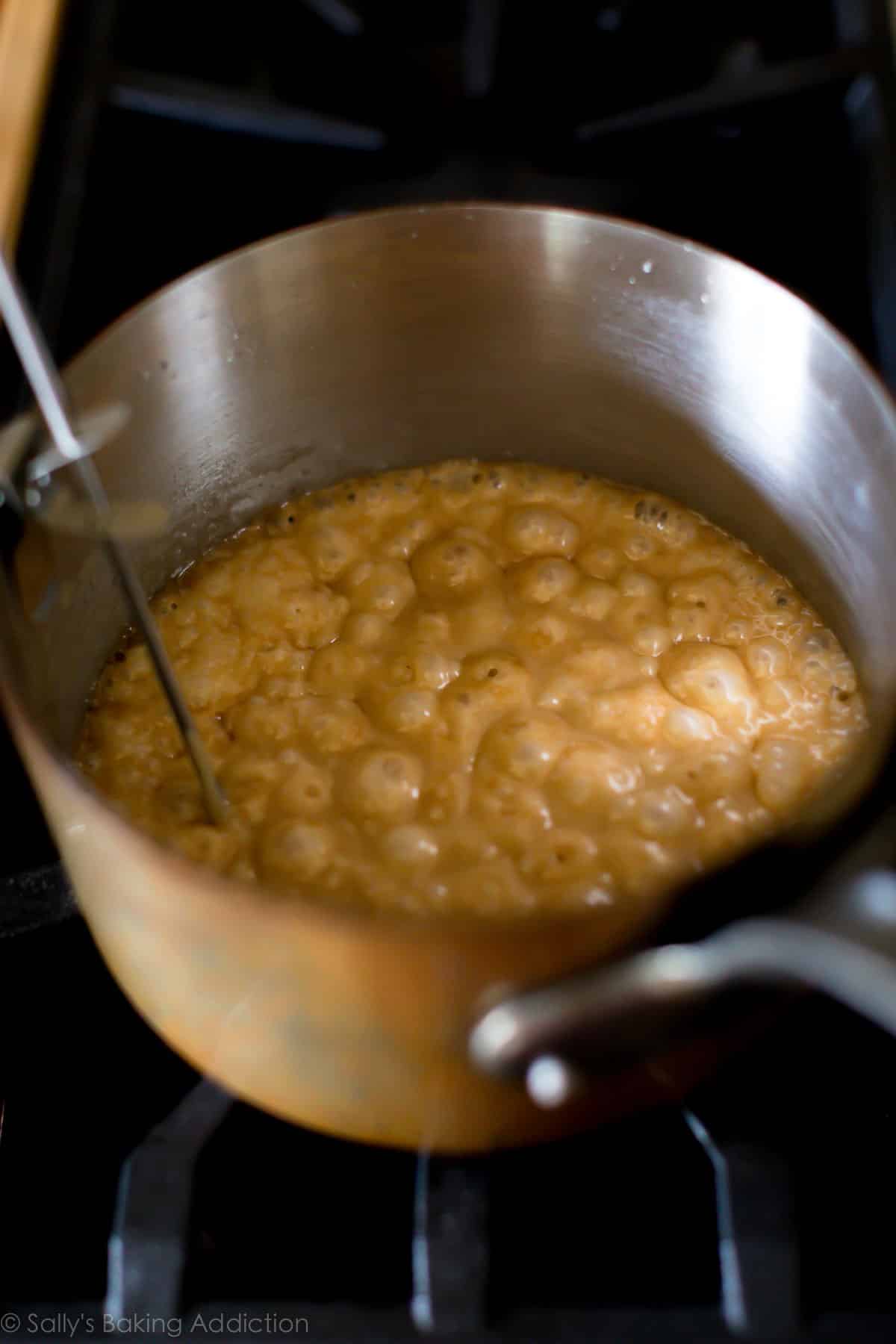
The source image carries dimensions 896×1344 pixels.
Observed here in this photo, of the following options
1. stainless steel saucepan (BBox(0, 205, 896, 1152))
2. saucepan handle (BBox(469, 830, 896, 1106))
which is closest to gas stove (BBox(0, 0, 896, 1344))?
stainless steel saucepan (BBox(0, 205, 896, 1152))

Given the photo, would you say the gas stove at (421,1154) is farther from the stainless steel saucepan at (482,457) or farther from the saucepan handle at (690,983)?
the saucepan handle at (690,983)

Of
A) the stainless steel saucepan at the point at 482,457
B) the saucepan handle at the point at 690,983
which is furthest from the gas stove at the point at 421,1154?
the saucepan handle at the point at 690,983

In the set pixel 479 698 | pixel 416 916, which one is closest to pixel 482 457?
pixel 479 698

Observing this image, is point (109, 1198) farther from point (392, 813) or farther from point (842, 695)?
point (842, 695)

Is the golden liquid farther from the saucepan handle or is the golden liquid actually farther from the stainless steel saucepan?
the saucepan handle

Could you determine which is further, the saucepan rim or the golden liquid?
the golden liquid

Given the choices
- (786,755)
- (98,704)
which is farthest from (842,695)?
(98,704)
